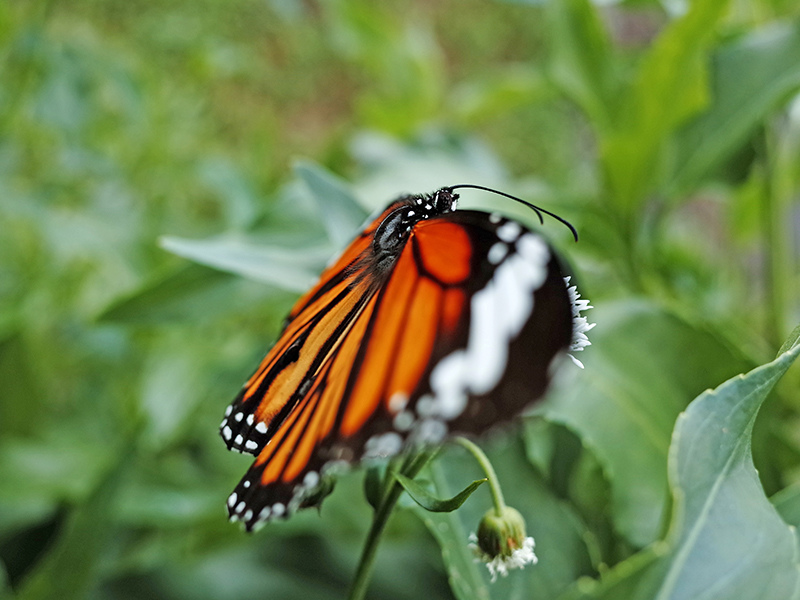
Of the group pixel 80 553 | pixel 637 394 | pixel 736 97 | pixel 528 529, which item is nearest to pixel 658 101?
pixel 736 97

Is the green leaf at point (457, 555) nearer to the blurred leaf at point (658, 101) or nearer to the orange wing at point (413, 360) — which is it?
the orange wing at point (413, 360)

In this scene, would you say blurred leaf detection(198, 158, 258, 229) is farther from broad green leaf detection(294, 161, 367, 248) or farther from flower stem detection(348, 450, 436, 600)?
flower stem detection(348, 450, 436, 600)

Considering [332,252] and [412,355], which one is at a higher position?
[332,252]

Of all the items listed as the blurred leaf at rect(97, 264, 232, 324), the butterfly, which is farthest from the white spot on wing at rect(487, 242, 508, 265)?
the blurred leaf at rect(97, 264, 232, 324)

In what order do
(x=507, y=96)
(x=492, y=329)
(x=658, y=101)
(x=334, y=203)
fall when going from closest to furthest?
1. (x=492, y=329)
2. (x=334, y=203)
3. (x=658, y=101)
4. (x=507, y=96)

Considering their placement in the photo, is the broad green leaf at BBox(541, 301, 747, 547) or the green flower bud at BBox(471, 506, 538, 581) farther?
the broad green leaf at BBox(541, 301, 747, 547)

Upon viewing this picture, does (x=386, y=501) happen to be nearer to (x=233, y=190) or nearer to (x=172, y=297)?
(x=172, y=297)

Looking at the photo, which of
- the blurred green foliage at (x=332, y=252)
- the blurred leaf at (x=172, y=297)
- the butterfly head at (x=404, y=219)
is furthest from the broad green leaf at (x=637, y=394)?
the blurred leaf at (x=172, y=297)

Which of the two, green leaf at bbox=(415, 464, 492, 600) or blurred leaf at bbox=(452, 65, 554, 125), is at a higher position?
blurred leaf at bbox=(452, 65, 554, 125)
